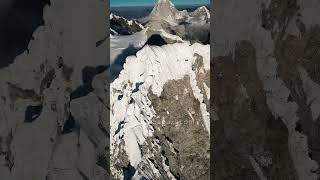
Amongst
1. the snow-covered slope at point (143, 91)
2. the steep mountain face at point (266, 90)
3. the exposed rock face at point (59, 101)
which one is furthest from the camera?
the snow-covered slope at point (143, 91)

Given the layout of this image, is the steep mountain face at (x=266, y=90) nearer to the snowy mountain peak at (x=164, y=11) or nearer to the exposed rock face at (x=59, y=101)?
the exposed rock face at (x=59, y=101)

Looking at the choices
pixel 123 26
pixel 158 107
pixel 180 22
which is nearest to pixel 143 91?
pixel 158 107

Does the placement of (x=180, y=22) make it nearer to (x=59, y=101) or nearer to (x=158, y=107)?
(x=158, y=107)

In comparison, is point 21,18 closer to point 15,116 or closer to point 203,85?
point 15,116

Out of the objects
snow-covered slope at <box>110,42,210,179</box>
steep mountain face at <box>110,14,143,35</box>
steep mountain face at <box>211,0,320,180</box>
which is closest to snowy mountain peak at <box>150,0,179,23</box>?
steep mountain face at <box>110,14,143,35</box>

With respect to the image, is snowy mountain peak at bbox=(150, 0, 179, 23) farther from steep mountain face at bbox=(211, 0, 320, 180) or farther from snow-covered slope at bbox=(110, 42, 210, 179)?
steep mountain face at bbox=(211, 0, 320, 180)

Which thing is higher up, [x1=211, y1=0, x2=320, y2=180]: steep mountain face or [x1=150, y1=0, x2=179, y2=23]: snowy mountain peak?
[x1=211, y1=0, x2=320, y2=180]: steep mountain face

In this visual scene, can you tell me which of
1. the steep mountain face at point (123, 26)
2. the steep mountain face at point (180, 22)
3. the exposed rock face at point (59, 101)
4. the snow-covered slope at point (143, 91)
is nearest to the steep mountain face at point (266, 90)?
the exposed rock face at point (59, 101)

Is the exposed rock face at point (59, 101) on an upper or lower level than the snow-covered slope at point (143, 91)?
upper
